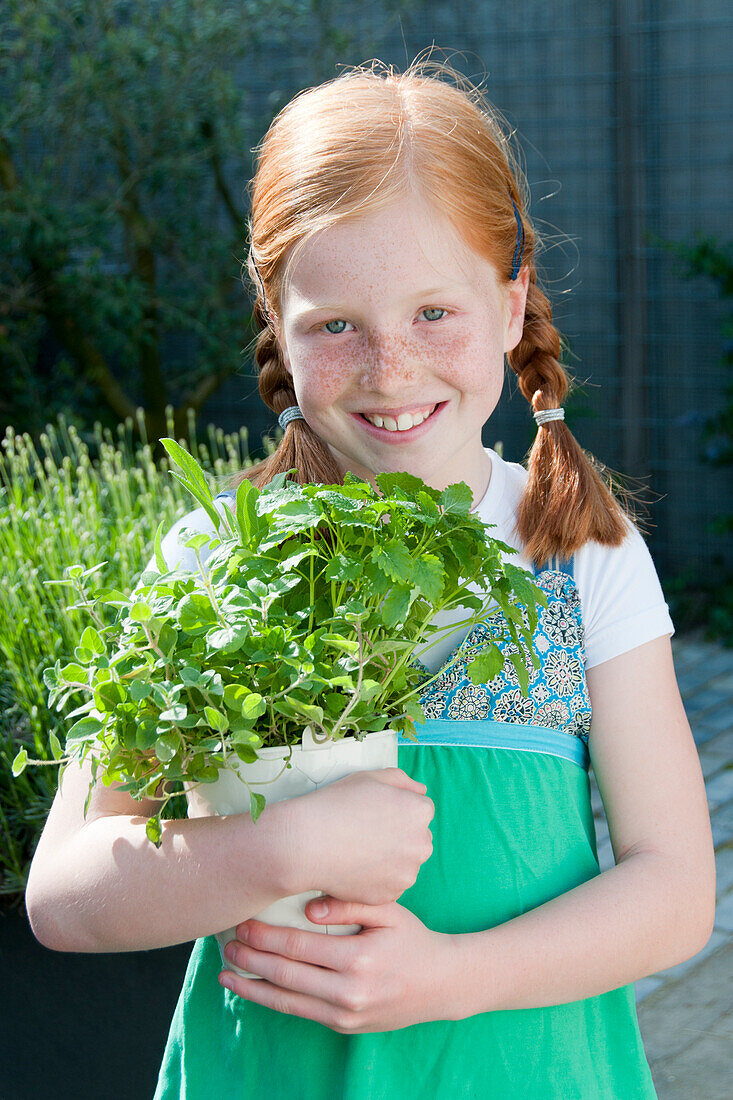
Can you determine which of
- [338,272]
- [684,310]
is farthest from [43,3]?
[338,272]

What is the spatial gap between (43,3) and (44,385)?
1881 mm

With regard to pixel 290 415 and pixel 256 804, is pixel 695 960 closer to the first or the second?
pixel 290 415

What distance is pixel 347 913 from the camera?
3.33 ft

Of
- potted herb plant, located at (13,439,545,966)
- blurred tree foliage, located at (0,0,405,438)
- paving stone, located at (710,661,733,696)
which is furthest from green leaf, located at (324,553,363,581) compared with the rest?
blurred tree foliage, located at (0,0,405,438)

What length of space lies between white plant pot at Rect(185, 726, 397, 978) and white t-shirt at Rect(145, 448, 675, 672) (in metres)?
0.24

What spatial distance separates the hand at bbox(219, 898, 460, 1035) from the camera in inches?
40.1

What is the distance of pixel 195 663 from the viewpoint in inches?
36.4

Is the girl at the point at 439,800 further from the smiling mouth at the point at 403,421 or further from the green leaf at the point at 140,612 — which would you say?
the green leaf at the point at 140,612

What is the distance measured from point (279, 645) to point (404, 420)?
1.45 feet

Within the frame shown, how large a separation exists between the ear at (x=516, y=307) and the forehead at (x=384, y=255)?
18 cm

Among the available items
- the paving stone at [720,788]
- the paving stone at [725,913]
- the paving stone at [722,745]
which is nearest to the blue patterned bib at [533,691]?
the paving stone at [725,913]

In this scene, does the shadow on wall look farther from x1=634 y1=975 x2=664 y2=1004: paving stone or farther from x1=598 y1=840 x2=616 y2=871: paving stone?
x1=598 y1=840 x2=616 y2=871: paving stone

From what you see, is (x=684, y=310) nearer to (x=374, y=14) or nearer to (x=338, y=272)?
(x=374, y=14)

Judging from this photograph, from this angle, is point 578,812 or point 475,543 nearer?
point 475,543
